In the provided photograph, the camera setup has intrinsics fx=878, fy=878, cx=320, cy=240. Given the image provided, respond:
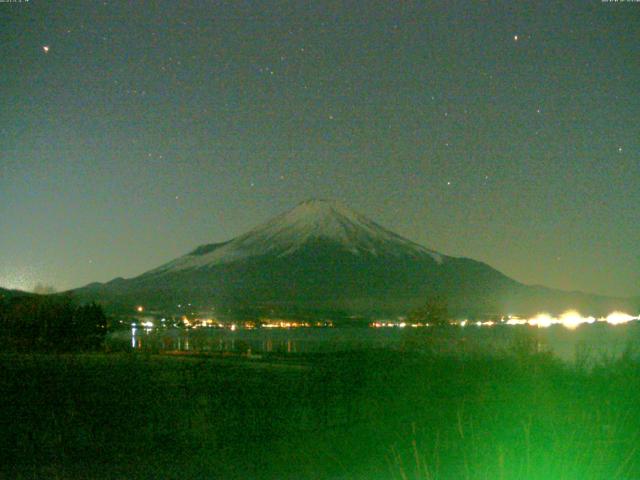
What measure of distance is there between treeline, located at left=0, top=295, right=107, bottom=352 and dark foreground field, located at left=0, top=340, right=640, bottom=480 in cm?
2545

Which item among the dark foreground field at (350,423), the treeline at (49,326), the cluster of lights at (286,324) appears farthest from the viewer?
the cluster of lights at (286,324)

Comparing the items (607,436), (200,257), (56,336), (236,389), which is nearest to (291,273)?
(200,257)

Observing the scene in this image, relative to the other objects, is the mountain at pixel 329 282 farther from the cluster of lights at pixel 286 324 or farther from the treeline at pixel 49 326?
the treeline at pixel 49 326

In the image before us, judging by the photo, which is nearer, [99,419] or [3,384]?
[99,419]

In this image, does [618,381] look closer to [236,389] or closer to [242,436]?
[242,436]

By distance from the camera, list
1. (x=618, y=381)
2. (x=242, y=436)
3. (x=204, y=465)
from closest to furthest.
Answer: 1. (x=204, y=465)
2. (x=242, y=436)
3. (x=618, y=381)

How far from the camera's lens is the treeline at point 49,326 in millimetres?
45938

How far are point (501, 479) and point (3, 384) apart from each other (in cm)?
1405

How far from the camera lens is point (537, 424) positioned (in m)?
12.6

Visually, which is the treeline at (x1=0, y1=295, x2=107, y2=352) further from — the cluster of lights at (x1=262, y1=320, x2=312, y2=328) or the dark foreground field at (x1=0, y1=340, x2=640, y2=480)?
the cluster of lights at (x1=262, y1=320, x2=312, y2=328)

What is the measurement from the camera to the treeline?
151 feet

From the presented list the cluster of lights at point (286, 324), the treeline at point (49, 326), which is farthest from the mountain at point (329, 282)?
the treeline at point (49, 326)

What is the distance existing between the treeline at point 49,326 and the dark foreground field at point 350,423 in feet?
83.5

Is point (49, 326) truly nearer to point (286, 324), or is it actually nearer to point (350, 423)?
point (350, 423)
